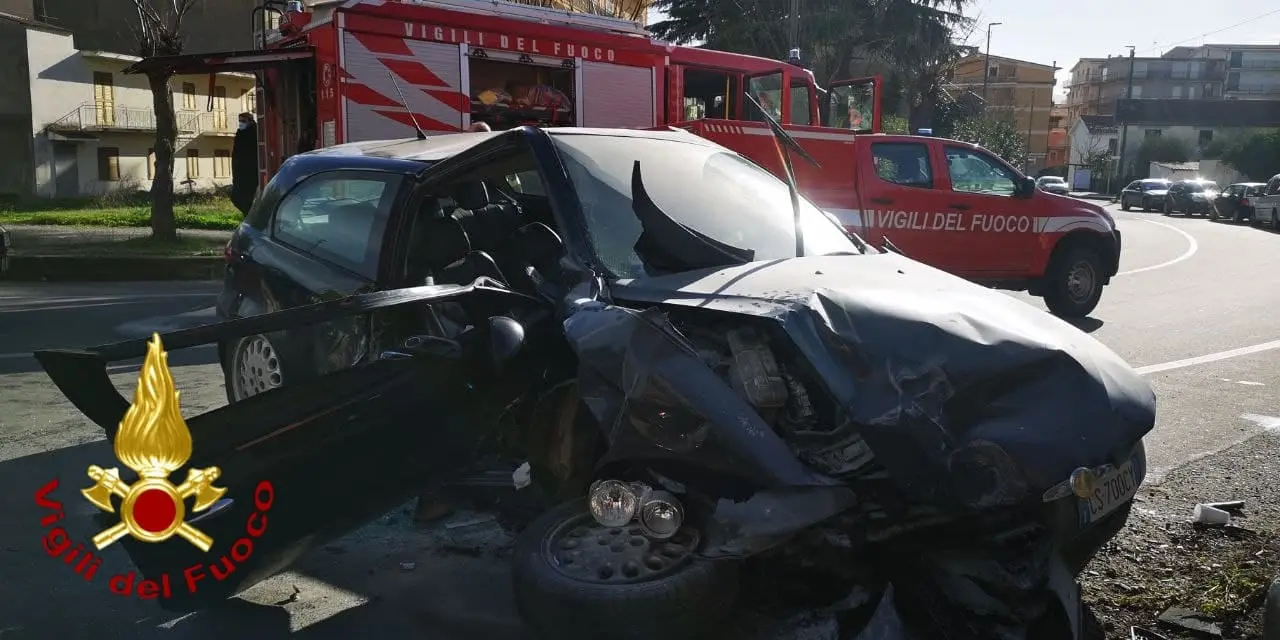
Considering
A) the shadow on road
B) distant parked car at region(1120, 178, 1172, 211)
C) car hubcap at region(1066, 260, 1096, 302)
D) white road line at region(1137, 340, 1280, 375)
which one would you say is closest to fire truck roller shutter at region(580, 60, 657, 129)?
car hubcap at region(1066, 260, 1096, 302)

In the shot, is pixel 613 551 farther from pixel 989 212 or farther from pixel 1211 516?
pixel 989 212

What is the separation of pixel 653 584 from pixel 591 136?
2.06 metres

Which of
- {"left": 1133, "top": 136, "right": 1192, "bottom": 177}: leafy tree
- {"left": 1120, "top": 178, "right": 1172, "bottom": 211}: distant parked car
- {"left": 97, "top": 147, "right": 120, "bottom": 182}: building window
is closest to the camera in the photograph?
{"left": 97, "top": 147, "right": 120, "bottom": 182}: building window

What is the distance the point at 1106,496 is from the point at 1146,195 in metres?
40.7


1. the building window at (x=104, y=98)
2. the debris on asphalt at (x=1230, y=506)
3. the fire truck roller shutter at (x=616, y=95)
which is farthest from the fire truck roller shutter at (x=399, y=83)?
the building window at (x=104, y=98)

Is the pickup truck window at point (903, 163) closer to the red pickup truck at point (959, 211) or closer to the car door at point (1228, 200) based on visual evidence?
the red pickup truck at point (959, 211)

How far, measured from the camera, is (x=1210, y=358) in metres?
7.67

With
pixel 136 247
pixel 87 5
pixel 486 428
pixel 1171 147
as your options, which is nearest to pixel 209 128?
pixel 87 5

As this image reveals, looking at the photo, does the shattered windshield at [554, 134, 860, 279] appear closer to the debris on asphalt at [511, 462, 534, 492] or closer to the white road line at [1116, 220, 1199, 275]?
the debris on asphalt at [511, 462, 534, 492]

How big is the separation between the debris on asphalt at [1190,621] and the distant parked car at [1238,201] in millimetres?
28886

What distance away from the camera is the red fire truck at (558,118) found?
32.2 ft

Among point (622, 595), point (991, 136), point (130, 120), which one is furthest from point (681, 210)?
point (991, 136)

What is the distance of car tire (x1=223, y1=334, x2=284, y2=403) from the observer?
408 cm

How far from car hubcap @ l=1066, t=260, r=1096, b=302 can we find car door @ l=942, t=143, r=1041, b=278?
480 mm
